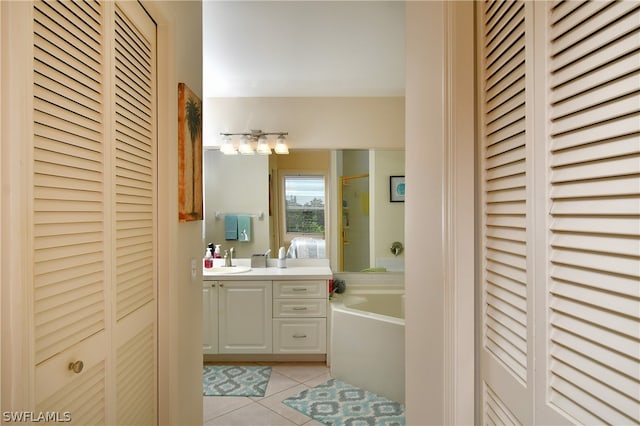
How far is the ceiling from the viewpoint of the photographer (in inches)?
92.7

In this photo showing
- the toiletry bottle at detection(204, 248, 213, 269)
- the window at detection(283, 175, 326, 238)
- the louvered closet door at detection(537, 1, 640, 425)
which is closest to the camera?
the louvered closet door at detection(537, 1, 640, 425)

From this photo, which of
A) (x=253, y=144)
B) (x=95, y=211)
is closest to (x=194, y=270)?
(x=95, y=211)

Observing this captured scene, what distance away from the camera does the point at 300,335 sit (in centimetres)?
346

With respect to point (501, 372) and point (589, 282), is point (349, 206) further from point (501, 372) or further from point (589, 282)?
point (589, 282)

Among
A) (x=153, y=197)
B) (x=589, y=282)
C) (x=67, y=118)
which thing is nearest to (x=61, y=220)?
(x=67, y=118)

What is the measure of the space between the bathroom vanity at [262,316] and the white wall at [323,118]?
4.49 ft

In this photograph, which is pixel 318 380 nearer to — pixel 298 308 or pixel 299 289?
pixel 298 308

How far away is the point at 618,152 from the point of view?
589 millimetres

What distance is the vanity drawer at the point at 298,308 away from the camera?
136 inches

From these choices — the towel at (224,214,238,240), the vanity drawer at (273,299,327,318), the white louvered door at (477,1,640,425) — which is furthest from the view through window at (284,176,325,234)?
the white louvered door at (477,1,640,425)

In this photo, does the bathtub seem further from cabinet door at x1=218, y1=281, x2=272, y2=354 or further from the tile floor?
cabinet door at x1=218, y1=281, x2=272, y2=354

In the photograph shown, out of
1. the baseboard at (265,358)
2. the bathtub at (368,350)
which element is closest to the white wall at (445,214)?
the bathtub at (368,350)

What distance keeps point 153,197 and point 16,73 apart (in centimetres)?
88

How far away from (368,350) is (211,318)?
148 cm
